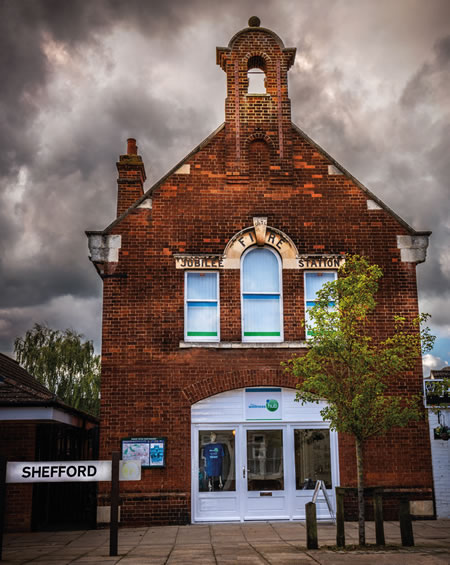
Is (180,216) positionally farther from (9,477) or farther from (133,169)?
(9,477)

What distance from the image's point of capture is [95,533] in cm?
1264

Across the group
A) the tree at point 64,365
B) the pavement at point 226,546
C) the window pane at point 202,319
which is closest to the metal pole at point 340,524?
the pavement at point 226,546

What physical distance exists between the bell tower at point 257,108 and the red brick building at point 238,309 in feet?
0.12

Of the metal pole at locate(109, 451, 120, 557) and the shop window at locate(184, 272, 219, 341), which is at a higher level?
the shop window at locate(184, 272, 219, 341)

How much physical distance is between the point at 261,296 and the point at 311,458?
152 inches

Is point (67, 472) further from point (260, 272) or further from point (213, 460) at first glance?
point (260, 272)

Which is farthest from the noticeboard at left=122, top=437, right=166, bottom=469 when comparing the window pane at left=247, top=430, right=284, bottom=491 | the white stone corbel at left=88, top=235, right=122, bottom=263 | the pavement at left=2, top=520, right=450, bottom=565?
the white stone corbel at left=88, top=235, right=122, bottom=263

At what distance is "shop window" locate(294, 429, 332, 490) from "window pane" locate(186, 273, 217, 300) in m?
3.75

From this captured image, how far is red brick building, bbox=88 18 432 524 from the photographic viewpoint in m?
13.7

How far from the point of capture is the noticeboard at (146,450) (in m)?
13.5

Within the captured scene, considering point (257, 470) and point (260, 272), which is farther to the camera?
point (260, 272)

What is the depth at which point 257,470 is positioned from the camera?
13852mm

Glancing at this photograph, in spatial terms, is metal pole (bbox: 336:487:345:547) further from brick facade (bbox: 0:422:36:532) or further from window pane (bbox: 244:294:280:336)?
brick facade (bbox: 0:422:36:532)

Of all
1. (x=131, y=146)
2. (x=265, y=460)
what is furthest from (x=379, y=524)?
(x=131, y=146)
